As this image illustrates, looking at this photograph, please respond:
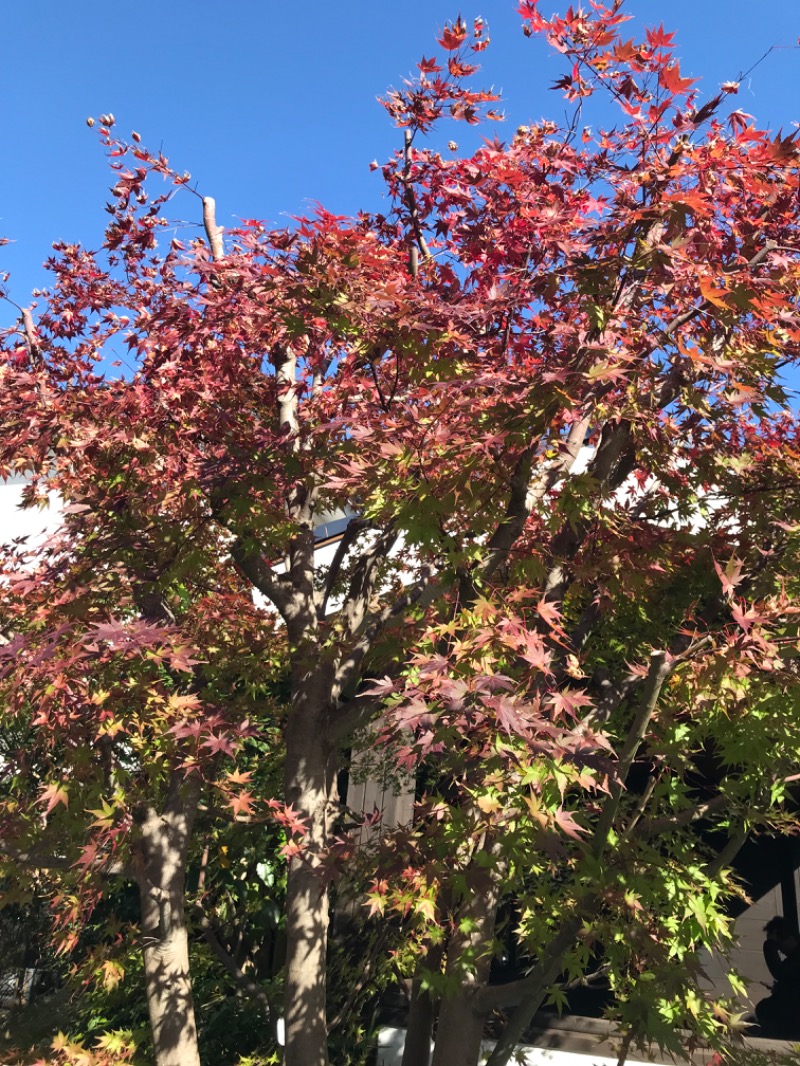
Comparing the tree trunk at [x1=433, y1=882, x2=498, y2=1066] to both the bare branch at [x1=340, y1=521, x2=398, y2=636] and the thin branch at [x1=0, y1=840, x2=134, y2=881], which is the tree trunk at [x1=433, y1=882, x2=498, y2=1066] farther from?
the thin branch at [x1=0, y1=840, x2=134, y2=881]

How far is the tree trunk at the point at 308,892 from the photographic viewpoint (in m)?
4.26

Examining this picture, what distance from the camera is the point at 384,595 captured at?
21.4ft

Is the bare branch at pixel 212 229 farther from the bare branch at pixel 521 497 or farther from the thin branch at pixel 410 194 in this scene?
the bare branch at pixel 521 497

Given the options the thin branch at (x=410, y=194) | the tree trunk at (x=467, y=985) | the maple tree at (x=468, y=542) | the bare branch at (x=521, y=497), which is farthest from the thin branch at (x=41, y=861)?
the thin branch at (x=410, y=194)

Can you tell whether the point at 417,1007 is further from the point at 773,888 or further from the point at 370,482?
the point at 773,888

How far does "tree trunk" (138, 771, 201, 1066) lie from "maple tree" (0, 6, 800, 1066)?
0.06 ft

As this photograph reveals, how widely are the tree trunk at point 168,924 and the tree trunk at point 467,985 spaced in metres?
1.74

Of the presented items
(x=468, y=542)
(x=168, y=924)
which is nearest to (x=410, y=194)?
(x=468, y=542)

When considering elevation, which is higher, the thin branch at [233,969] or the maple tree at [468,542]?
the maple tree at [468,542]

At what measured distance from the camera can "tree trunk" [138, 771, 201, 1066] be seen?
4809 millimetres

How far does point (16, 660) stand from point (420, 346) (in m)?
2.55

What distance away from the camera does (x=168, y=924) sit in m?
5.03

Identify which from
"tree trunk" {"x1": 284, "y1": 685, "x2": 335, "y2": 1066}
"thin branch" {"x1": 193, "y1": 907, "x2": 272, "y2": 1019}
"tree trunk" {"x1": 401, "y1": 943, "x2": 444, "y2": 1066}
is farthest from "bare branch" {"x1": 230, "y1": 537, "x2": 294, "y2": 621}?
"thin branch" {"x1": 193, "y1": 907, "x2": 272, "y2": 1019}

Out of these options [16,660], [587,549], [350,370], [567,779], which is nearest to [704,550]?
[587,549]
